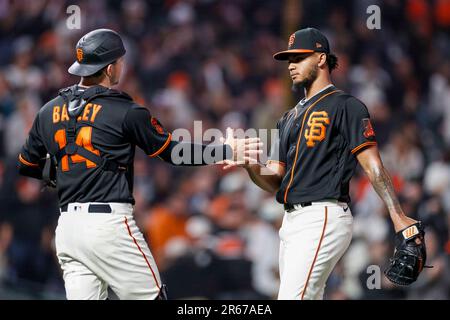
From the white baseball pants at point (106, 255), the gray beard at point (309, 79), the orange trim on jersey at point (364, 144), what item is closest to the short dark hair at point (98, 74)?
the white baseball pants at point (106, 255)

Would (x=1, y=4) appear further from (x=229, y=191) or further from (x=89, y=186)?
(x=89, y=186)

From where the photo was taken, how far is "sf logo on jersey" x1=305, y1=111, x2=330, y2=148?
5531mm

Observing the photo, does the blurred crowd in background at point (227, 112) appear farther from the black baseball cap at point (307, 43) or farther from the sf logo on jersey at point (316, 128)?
the black baseball cap at point (307, 43)

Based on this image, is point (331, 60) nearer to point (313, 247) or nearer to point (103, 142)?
point (313, 247)

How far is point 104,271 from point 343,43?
794 cm

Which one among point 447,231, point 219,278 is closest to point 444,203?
point 447,231

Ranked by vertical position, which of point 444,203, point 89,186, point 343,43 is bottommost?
point 444,203

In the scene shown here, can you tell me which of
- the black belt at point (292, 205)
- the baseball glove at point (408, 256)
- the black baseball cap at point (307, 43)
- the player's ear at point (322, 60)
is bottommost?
the baseball glove at point (408, 256)

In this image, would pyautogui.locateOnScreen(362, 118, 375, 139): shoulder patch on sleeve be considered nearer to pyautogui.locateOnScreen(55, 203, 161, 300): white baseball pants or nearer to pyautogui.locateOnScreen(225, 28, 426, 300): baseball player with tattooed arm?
pyautogui.locateOnScreen(225, 28, 426, 300): baseball player with tattooed arm

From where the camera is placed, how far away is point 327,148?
217 inches

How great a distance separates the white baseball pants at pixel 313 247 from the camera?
5328 mm

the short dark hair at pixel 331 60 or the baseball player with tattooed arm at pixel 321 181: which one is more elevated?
the short dark hair at pixel 331 60
